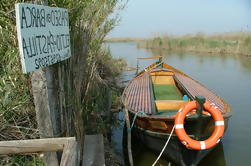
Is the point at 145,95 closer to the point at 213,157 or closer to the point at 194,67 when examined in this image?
the point at 213,157

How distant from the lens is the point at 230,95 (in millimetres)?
10891

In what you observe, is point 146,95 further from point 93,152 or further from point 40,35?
point 40,35

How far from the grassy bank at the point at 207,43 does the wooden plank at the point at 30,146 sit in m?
22.4

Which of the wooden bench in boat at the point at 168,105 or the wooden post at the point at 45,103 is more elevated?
the wooden post at the point at 45,103

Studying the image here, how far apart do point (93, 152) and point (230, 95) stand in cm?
911

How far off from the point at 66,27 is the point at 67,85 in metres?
0.66

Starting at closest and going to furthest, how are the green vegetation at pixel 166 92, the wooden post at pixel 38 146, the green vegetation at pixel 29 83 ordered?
the wooden post at pixel 38 146, the green vegetation at pixel 29 83, the green vegetation at pixel 166 92

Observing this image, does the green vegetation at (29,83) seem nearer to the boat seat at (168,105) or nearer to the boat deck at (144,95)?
the boat deck at (144,95)

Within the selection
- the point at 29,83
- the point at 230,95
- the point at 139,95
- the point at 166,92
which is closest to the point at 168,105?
the point at 139,95

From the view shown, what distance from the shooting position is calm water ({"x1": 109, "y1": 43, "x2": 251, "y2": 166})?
5.80 m

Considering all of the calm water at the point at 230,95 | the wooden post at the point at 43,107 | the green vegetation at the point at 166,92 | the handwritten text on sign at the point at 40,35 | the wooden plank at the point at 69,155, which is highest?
the handwritten text on sign at the point at 40,35

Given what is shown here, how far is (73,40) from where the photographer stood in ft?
9.49

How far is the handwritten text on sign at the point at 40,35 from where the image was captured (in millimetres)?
1583

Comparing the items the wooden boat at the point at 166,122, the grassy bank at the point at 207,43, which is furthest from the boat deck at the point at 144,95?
the grassy bank at the point at 207,43
